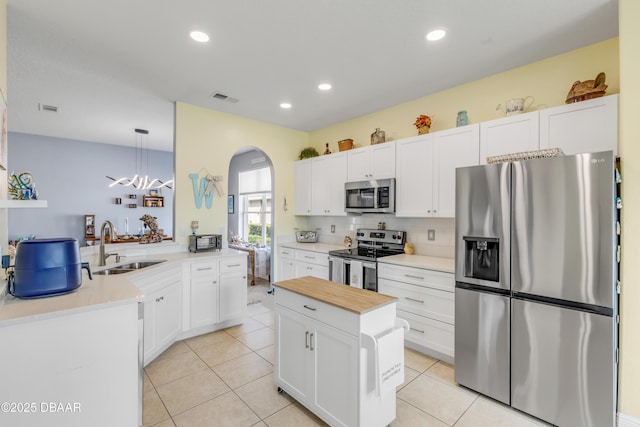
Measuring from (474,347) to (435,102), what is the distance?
264 centimetres

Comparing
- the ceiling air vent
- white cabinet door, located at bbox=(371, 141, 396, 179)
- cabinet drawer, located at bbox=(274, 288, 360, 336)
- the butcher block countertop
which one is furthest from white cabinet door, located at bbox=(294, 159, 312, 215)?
the ceiling air vent

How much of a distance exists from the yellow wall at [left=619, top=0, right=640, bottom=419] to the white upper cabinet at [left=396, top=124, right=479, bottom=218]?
1.09 meters

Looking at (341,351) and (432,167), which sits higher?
(432,167)

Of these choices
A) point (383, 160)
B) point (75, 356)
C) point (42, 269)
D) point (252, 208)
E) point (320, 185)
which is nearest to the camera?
point (75, 356)

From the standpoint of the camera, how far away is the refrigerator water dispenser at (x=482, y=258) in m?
2.21

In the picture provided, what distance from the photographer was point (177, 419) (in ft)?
6.64

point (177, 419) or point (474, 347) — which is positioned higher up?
point (474, 347)

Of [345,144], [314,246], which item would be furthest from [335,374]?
[345,144]

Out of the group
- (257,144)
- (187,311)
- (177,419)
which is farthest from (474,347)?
(257,144)

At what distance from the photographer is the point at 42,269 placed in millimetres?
1483

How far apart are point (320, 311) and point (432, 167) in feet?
6.97

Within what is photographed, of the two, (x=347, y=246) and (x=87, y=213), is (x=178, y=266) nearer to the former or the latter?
(x=347, y=246)

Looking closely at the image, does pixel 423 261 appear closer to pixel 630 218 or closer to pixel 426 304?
pixel 426 304

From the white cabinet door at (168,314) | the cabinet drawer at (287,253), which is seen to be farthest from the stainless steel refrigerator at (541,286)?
the white cabinet door at (168,314)
